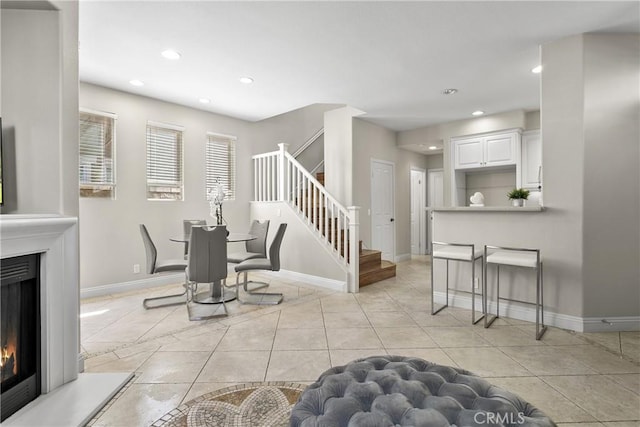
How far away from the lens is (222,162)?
5730 mm

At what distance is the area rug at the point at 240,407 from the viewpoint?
5.73 feet

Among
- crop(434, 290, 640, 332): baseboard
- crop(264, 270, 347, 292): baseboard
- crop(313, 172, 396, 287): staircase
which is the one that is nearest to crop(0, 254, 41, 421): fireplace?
crop(264, 270, 347, 292): baseboard

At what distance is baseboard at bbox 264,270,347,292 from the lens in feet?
15.1

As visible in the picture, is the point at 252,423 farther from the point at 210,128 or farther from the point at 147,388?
the point at 210,128

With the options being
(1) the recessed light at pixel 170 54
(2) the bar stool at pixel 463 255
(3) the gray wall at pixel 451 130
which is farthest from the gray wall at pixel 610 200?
(1) the recessed light at pixel 170 54

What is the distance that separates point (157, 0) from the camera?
Answer: 248cm

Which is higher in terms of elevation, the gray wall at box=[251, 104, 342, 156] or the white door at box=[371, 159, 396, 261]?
the gray wall at box=[251, 104, 342, 156]

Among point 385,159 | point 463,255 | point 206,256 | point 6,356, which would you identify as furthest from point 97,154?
point 385,159

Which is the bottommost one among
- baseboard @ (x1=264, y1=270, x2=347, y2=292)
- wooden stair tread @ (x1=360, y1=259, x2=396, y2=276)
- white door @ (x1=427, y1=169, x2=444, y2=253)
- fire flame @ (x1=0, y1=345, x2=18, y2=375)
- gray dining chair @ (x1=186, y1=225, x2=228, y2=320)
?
baseboard @ (x1=264, y1=270, x2=347, y2=292)

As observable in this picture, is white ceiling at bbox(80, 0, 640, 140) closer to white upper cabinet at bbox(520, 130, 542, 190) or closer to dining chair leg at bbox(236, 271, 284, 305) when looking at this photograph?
white upper cabinet at bbox(520, 130, 542, 190)

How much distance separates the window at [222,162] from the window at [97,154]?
1458 mm

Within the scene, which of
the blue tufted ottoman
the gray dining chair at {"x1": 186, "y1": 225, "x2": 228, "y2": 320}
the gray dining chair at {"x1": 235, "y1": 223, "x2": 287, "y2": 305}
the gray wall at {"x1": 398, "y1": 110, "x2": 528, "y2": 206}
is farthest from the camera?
the gray wall at {"x1": 398, "y1": 110, "x2": 528, "y2": 206}

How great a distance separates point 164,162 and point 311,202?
249 centimetres

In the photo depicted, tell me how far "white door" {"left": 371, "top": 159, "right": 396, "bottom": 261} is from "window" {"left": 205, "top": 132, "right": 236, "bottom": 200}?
2.70 meters
